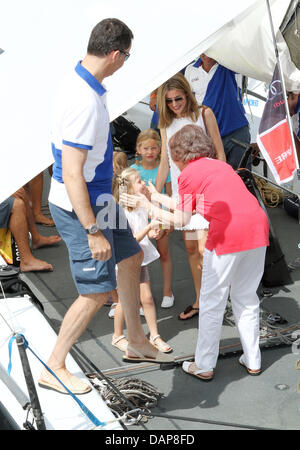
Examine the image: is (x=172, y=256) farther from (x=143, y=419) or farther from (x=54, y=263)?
(x=143, y=419)

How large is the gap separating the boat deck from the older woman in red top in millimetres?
130

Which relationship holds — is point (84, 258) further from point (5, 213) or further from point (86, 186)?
point (5, 213)

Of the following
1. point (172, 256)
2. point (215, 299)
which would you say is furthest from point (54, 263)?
point (215, 299)

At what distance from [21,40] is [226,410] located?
7.68 ft

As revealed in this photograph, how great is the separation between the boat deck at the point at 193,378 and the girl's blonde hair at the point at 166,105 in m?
1.33

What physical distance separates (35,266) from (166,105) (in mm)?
1845

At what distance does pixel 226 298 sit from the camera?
4070 mm

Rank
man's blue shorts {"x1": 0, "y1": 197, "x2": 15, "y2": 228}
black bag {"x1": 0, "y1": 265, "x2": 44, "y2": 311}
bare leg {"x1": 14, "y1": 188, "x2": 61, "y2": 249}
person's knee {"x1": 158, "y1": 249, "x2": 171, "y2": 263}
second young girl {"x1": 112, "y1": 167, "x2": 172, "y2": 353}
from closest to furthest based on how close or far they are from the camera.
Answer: second young girl {"x1": 112, "y1": 167, "x2": 172, "y2": 353} < black bag {"x1": 0, "y1": 265, "x2": 44, "y2": 311} < person's knee {"x1": 158, "y1": 249, "x2": 171, "y2": 263} < man's blue shorts {"x1": 0, "y1": 197, "x2": 15, "y2": 228} < bare leg {"x1": 14, "y1": 188, "x2": 61, "y2": 249}

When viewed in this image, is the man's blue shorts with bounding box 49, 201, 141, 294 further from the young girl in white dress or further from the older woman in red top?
the young girl in white dress

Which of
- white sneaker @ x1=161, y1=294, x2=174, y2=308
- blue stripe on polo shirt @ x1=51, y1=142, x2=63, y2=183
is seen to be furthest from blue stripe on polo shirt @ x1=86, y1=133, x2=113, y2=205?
white sneaker @ x1=161, y1=294, x2=174, y2=308

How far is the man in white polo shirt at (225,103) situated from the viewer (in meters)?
5.93

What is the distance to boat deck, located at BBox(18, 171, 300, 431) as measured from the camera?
3.74 meters

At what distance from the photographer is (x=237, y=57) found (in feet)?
17.1

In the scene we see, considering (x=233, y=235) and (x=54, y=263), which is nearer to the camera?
(x=233, y=235)
